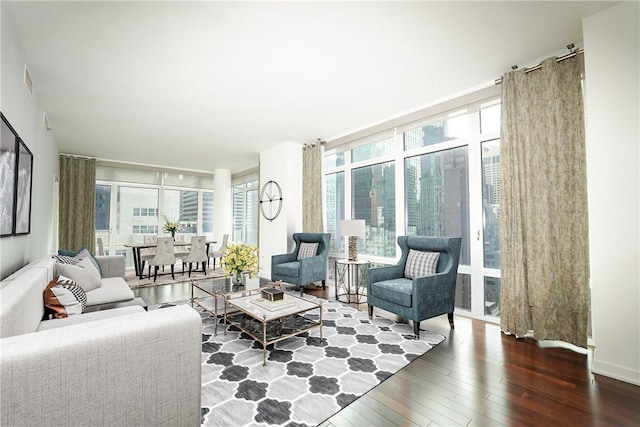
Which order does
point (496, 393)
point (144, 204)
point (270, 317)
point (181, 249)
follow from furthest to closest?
point (144, 204), point (181, 249), point (270, 317), point (496, 393)

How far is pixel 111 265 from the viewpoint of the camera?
397cm

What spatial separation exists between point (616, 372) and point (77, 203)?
28.9 feet

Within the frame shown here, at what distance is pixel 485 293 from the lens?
337 centimetres

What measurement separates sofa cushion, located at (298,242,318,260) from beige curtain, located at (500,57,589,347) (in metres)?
2.68

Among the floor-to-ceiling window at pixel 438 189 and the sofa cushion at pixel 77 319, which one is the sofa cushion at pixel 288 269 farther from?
the sofa cushion at pixel 77 319

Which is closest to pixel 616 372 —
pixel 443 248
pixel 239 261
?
pixel 443 248

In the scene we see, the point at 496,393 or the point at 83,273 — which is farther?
the point at 83,273

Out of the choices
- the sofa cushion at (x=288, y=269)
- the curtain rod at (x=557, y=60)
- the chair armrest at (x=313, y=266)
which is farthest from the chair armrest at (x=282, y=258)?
the curtain rod at (x=557, y=60)

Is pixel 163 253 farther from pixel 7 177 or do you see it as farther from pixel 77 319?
pixel 77 319

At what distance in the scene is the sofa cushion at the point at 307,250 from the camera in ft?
15.6

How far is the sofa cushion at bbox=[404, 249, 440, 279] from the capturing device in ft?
10.6

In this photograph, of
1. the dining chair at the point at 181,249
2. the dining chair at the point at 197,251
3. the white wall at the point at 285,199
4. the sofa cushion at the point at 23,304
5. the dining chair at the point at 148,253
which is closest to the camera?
the sofa cushion at the point at 23,304

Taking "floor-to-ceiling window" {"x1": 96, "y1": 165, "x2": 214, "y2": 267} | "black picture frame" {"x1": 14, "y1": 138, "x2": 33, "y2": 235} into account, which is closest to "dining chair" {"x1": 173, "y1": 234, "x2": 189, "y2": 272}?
"floor-to-ceiling window" {"x1": 96, "y1": 165, "x2": 214, "y2": 267}

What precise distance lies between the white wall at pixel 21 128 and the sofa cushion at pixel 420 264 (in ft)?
12.2
